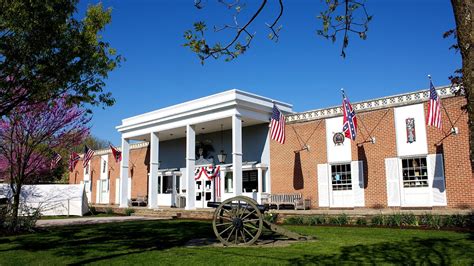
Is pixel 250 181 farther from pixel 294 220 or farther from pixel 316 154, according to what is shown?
pixel 294 220

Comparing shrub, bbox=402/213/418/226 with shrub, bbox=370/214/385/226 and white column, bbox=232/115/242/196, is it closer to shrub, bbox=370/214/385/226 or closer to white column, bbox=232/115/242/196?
shrub, bbox=370/214/385/226

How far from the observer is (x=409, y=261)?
7629 mm

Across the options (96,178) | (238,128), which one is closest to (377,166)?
(238,128)

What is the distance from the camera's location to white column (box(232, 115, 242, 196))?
20.2 m

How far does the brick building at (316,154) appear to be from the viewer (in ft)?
54.1

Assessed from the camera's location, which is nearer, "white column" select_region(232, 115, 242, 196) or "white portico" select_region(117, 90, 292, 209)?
"white column" select_region(232, 115, 242, 196)

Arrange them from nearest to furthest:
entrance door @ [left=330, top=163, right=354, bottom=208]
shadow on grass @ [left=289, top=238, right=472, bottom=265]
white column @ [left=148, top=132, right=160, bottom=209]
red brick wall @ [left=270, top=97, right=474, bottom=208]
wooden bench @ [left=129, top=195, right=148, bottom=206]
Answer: shadow on grass @ [left=289, top=238, right=472, bottom=265] < red brick wall @ [left=270, top=97, right=474, bottom=208] < entrance door @ [left=330, top=163, right=354, bottom=208] < white column @ [left=148, top=132, right=160, bottom=209] < wooden bench @ [left=129, top=195, right=148, bottom=206]

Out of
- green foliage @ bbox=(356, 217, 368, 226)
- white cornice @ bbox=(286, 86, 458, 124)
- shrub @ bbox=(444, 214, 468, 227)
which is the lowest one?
green foliage @ bbox=(356, 217, 368, 226)

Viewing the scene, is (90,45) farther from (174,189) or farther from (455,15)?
(174,189)

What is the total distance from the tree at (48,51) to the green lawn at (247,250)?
3.76 metres

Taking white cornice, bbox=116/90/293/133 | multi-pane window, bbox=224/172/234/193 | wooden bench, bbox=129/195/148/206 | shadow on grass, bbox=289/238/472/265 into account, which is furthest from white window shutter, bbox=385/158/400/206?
wooden bench, bbox=129/195/148/206

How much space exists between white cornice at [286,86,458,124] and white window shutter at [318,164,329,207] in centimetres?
257

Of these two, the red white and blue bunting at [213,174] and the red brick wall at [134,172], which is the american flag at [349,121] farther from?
the red brick wall at [134,172]

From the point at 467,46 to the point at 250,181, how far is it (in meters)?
20.2
